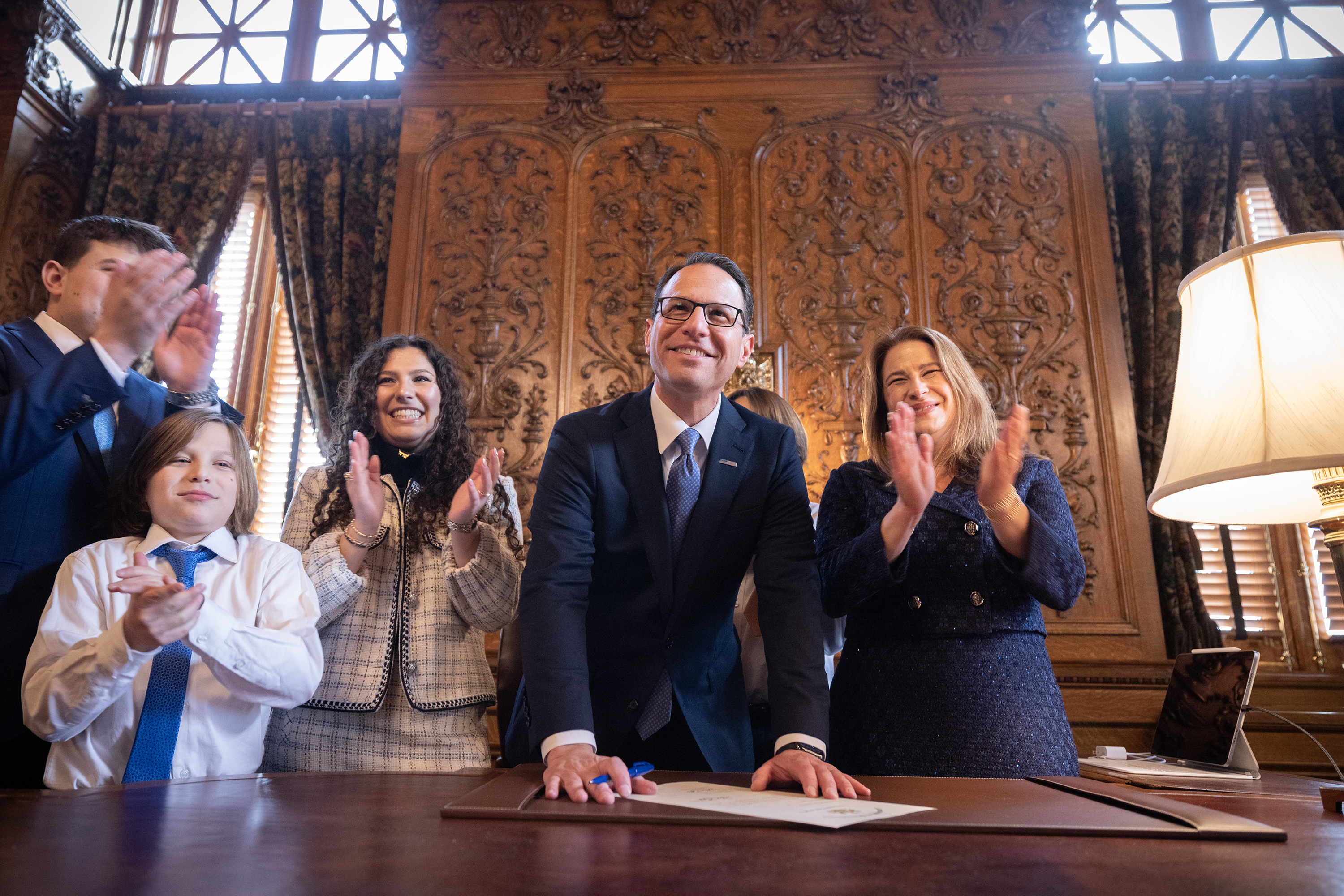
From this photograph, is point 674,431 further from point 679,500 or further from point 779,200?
point 779,200

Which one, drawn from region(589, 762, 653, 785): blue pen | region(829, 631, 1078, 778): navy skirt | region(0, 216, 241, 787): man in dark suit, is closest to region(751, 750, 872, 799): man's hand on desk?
region(589, 762, 653, 785): blue pen

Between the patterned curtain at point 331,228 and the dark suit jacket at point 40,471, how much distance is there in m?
2.18

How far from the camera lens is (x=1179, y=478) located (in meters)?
1.35

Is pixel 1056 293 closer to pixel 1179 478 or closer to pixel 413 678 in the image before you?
pixel 1179 478

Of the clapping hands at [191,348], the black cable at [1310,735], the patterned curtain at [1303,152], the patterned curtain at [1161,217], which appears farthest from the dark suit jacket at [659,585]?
the patterned curtain at [1303,152]

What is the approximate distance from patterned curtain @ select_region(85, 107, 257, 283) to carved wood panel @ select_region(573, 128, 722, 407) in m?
1.95

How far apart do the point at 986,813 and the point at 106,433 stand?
186cm

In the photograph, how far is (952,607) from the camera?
150 centimetres

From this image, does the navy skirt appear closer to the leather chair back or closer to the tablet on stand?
the tablet on stand

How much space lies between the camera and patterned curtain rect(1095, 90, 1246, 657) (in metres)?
3.58

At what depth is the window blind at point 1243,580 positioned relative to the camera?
3.54 m

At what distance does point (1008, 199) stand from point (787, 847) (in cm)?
371

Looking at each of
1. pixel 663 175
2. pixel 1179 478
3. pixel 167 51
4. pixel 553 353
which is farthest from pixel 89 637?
pixel 167 51

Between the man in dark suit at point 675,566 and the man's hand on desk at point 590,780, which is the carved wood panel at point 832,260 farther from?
the man's hand on desk at point 590,780
